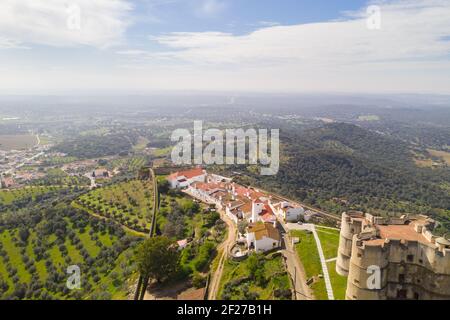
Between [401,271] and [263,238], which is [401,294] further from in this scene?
[263,238]

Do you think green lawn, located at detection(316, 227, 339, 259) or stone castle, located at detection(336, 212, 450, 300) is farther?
green lawn, located at detection(316, 227, 339, 259)

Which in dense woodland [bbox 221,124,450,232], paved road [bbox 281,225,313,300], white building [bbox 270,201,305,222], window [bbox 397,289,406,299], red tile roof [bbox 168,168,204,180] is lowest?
dense woodland [bbox 221,124,450,232]

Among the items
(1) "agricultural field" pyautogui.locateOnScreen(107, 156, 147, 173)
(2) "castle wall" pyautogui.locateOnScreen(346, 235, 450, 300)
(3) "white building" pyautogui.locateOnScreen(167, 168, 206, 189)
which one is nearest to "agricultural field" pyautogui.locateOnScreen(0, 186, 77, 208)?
(1) "agricultural field" pyautogui.locateOnScreen(107, 156, 147, 173)

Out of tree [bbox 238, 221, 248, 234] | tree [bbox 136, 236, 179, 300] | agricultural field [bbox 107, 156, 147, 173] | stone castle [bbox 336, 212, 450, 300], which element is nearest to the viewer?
stone castle [bbox 336, 212, 450, 300]

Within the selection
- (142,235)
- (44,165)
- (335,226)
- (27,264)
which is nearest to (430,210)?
(335,226)

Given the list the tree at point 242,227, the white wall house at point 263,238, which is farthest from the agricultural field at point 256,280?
the tree at point 242,227

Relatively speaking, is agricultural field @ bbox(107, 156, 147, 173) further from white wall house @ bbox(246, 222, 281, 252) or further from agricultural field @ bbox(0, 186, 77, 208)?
white wall house @ bbox(246, 222, 281, 252)
